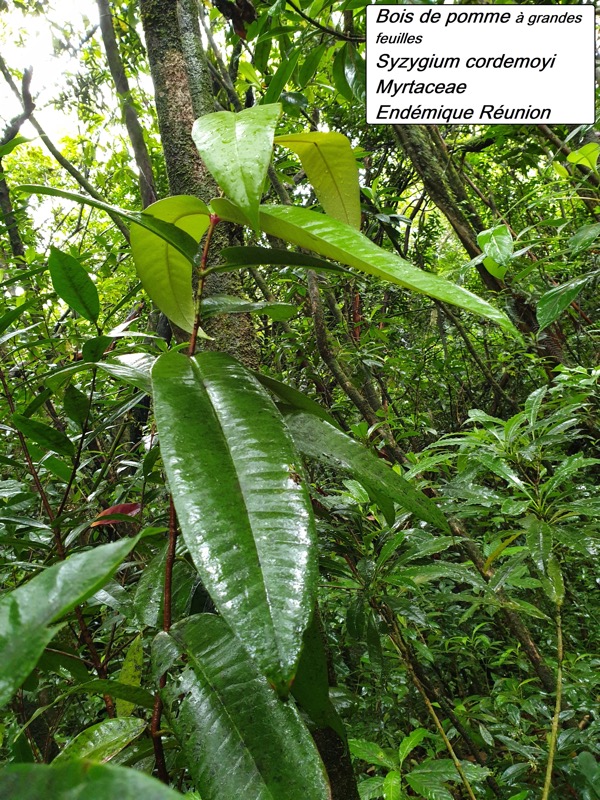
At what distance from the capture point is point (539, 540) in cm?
62

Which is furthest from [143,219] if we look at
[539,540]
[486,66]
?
[486,66]

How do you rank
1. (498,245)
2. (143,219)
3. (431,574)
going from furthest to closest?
(498,245) < (431,574) < (143,219)

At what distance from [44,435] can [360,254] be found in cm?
41

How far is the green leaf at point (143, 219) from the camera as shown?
36 cm

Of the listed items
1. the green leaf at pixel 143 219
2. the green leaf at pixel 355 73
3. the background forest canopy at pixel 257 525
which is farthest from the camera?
the green leaf at pixel 355 73

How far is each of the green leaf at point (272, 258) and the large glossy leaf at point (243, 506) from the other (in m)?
0.11

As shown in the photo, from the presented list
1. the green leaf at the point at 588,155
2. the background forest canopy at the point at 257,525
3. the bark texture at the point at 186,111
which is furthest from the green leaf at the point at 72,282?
the green leaf at the point at 588,155

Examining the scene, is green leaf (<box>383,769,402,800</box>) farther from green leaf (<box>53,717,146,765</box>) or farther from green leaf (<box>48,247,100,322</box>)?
green leaf (<box>48,247,100,322</box>)

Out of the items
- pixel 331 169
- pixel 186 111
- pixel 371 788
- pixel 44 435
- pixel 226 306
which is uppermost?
pixel 186 111

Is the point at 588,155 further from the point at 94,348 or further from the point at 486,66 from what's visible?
the point at 94,348

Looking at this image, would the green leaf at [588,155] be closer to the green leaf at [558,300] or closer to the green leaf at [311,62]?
the green leaf at [558,300]

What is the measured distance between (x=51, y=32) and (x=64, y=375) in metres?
2.65

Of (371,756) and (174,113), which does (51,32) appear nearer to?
(174,113)

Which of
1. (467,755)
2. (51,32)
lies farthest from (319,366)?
(51,32)
